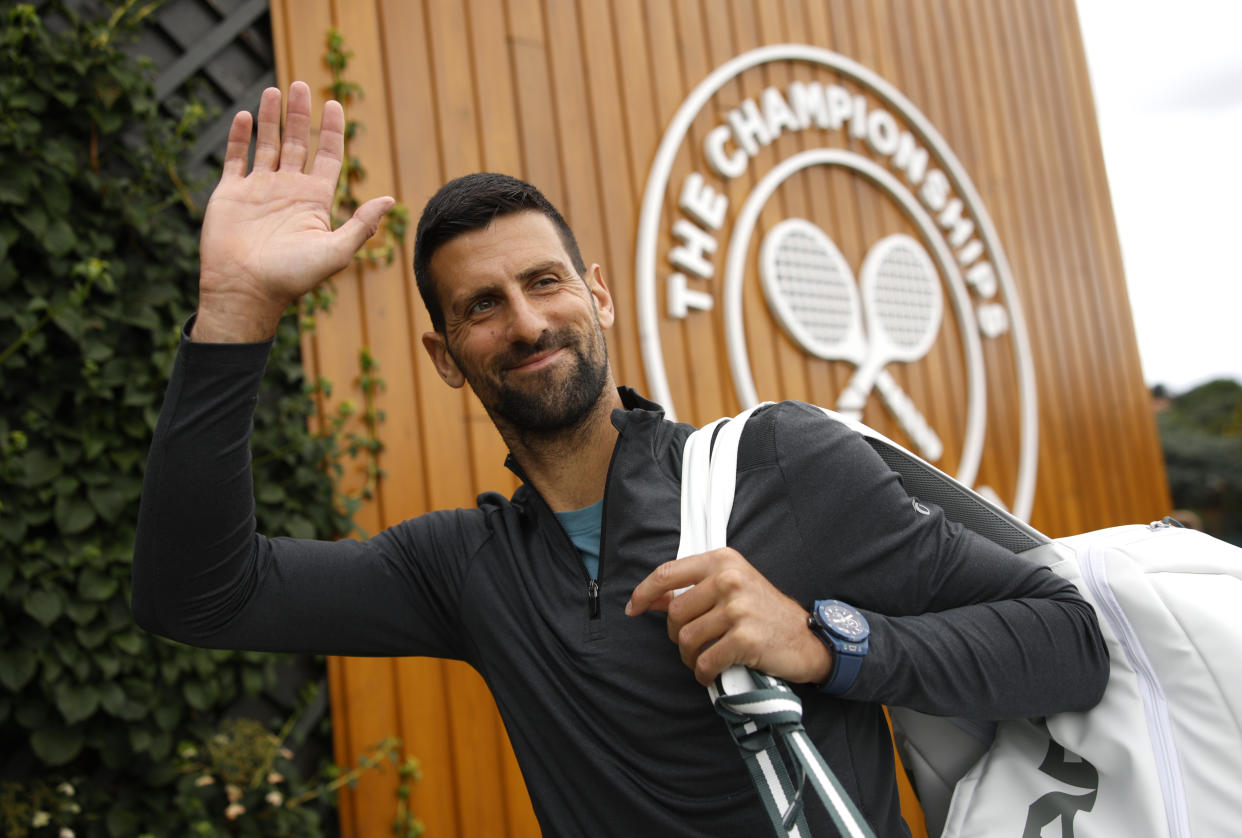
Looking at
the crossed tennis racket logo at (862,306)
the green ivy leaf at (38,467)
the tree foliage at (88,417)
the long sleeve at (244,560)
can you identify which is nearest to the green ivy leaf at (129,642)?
the tree foliage at (88,417)

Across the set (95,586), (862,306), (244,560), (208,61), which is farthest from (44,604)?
(862,306)

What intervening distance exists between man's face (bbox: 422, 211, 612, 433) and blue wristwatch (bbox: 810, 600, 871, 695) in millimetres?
423

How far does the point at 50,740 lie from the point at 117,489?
463mm

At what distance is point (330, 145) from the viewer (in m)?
1.16

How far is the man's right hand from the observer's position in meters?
1.01

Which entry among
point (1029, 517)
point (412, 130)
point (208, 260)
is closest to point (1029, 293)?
point (1029, 517)

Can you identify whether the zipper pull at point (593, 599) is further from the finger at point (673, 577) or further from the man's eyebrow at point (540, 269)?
the man's eyebrow at point (540, 269)


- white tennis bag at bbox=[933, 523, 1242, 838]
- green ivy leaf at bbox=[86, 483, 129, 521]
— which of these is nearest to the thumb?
white tennis bag at bbox=[933, 523, 1242, 838]

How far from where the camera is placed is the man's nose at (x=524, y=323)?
3.76ft

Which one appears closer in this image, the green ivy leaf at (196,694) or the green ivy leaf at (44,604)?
the green ivy leaf at (44,604)

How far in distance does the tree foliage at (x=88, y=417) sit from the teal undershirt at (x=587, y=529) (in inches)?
40.3

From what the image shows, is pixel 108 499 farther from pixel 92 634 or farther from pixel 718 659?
pixel 718 659

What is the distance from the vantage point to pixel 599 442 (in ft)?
3.97

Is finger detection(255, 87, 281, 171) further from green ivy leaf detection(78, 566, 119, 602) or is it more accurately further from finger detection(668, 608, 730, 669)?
green ivy leaf detection(78, 566, 119, 602)
